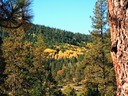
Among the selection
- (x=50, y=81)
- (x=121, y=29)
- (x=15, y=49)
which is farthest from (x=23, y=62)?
(x=121, y=29)

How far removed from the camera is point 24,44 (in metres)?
34.4

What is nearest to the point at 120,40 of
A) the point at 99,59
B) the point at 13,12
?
the point at 13,12

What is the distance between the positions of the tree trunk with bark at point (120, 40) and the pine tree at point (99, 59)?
27156 millimetres

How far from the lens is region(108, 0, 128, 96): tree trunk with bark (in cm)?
360

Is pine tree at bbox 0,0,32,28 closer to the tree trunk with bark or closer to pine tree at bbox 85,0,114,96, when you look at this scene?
the tree trunk with bark

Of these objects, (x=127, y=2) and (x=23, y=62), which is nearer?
(x=127, y=2)

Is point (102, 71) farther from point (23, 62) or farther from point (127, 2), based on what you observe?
point (127, 2)

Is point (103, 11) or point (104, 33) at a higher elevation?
point (103, 11)

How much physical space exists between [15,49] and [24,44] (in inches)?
66.2

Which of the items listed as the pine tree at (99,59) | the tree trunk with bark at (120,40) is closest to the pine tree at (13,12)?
the tree trunk with bark at (120,40)

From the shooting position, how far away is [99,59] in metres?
32.6

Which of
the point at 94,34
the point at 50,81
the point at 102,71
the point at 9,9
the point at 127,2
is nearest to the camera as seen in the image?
the point at 127,2

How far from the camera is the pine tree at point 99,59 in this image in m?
31.4

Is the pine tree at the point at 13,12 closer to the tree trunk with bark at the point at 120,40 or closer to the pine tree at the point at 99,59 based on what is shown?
the tree trunk with bark at the point at 120,40
